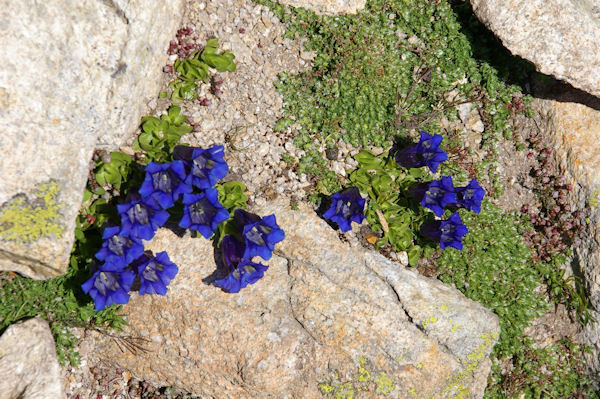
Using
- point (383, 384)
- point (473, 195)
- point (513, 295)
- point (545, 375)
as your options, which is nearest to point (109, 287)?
point (383, 384)

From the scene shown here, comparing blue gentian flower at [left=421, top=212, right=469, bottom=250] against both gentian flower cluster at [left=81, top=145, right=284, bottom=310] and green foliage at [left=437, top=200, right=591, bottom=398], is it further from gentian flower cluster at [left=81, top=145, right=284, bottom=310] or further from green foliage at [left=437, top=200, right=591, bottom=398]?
gentian flower cluster at [left=81, top=145, right=284, bottom=310]

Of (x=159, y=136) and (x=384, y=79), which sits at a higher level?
(x=384, y=79)

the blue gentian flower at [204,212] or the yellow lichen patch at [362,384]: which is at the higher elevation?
the blue gentian flower at [204,212]

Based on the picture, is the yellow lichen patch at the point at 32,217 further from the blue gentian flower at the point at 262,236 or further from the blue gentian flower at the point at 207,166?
the blue gentian flower at the point at 262,236

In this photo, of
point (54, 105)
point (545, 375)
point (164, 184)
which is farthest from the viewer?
point (545, 375)

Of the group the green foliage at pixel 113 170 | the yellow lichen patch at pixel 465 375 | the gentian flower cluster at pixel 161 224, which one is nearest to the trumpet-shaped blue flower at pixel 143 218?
the gentian flower cluster at pixel 161 224

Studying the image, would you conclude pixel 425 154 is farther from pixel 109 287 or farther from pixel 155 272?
pixel 109 287
